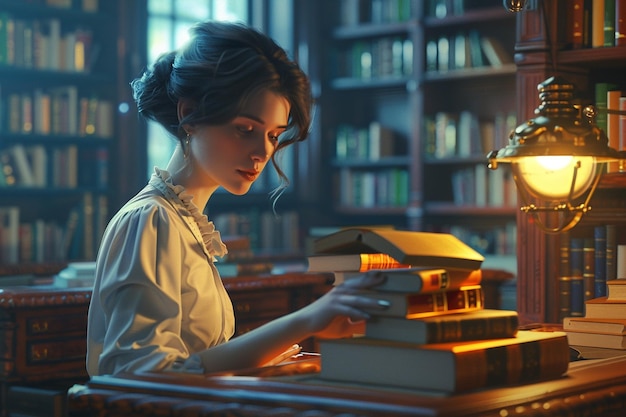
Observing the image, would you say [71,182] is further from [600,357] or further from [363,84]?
[600,357]

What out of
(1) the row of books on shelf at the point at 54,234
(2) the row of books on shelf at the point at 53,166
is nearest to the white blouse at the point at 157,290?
(1) the row of books on shelf at the point at 54,234

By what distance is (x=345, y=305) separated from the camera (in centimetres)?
156

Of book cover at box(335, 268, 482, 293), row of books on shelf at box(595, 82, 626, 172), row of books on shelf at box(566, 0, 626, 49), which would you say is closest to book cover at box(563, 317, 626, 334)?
book cover at box(335, 268, 482, 293)

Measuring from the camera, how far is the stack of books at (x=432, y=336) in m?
1.47

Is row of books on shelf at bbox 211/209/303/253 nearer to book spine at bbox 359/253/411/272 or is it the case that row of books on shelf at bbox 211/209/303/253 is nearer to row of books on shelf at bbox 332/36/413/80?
row of books on shelf at bbox 332/36/413/80

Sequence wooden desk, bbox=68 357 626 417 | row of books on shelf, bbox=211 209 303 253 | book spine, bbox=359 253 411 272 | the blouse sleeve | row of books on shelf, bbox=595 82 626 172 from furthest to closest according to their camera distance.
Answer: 1. row of books on shelf, bbox=211 209 303 253
2. row of books on shelf, bbox=595 82 626 172
3. the blouse sleeve
4. book spine, bbox=359 253 411 272
5. wooden desk, bbox=68 357 626 417

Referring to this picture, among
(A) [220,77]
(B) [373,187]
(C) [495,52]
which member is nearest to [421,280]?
(A) [220,77]

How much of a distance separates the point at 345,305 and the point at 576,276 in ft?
5.36

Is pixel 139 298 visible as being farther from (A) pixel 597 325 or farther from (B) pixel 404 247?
(A) pixel 597 325

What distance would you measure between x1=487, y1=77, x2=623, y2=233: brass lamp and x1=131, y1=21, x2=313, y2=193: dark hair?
46 cm

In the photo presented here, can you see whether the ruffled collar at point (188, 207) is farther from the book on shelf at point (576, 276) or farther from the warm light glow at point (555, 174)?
the book on shelf at point (576, 276)

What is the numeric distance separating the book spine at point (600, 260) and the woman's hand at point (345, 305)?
145 cm

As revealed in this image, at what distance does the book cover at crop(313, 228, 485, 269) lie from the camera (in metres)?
1.56

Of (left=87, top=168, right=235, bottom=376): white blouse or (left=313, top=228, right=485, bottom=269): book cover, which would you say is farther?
(left=87, top=168, right=235, bottom=376): white blouse
